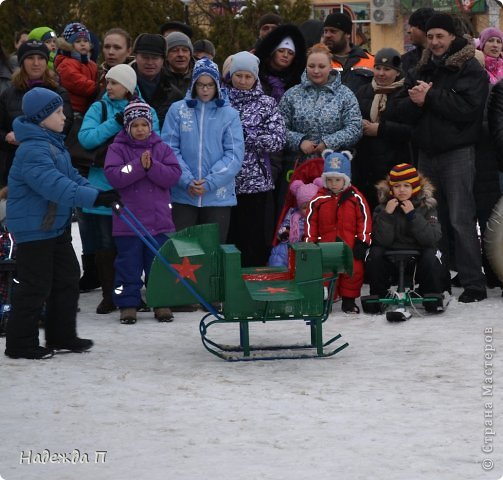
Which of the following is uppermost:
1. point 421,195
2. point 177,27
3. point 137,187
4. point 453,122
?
point 177,27

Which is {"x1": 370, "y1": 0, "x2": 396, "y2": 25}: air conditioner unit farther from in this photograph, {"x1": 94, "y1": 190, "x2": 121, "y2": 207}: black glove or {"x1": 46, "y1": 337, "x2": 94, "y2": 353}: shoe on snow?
{"x1": 94, "y1": 190, "x2": 121, "y2": 207}: black glove

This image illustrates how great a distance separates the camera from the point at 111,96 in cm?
819

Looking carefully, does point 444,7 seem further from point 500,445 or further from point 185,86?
point 500,445

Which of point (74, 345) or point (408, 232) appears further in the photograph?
point (408, 232)

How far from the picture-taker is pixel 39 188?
256 inches

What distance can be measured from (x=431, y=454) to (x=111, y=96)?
4306 millimetres

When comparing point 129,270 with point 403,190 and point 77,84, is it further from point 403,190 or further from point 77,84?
point 403,190

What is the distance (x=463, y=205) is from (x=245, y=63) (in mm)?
1878

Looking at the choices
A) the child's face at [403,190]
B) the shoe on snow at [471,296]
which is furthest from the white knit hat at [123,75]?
the shoe on snow at [471,296]

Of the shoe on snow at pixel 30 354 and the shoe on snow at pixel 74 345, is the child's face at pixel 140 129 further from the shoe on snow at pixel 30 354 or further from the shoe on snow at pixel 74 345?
the shoe on snow at pixel 30 354

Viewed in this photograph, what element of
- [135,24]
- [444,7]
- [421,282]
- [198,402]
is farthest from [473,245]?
[444,7]

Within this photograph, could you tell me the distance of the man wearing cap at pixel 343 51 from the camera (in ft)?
30.8

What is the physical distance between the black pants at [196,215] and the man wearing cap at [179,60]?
1.06 meters

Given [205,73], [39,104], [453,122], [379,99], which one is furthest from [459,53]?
[39,104]
